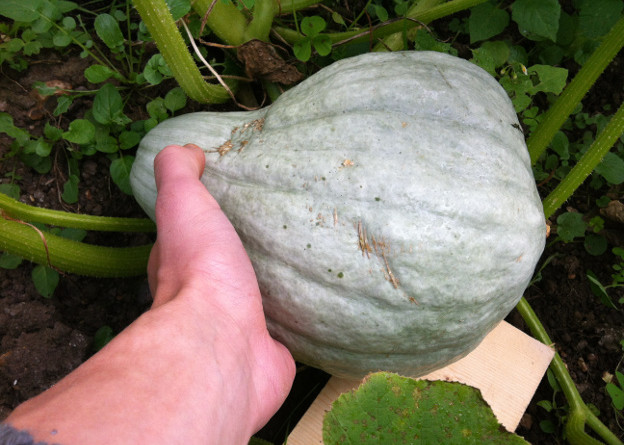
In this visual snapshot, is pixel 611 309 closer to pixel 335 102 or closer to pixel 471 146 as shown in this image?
pixel 471 146

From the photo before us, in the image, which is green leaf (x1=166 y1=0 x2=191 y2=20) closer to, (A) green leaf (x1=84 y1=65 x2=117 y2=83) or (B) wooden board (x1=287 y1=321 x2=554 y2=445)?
(A) green leaf (x1=84 y1=65 x2=117 y2=83)

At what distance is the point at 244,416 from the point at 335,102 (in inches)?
27.2

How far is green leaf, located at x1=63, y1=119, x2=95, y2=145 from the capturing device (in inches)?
63.1

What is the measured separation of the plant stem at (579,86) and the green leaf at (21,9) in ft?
5.01

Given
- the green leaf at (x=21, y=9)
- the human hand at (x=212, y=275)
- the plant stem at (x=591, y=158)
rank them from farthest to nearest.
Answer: the green leaf at (x=21, y=9) → the plant stem at (x=591, y=158) → the human hand at (x=212, y=275)

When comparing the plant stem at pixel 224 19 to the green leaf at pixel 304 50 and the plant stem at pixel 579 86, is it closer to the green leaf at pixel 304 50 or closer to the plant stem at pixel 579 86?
the green leaf at pixel 304 50

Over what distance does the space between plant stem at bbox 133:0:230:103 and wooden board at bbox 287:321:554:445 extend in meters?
0.92

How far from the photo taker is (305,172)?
1144 millimetres

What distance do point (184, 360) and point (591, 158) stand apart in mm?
1251

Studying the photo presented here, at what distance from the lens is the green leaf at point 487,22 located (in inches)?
69.2

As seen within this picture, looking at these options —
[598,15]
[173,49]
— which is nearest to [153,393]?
[173,49]

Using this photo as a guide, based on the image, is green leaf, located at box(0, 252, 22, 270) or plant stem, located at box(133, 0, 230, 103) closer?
plant stem, located at box(133, 0, 230, 103)

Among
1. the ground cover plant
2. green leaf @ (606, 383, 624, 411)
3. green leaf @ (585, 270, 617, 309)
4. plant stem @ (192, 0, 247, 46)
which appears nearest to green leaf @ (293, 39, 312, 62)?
the ground cover plant

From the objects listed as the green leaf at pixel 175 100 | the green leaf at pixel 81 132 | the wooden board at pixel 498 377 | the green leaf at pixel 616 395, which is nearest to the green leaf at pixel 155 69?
the green leaf at pixel 175 100
